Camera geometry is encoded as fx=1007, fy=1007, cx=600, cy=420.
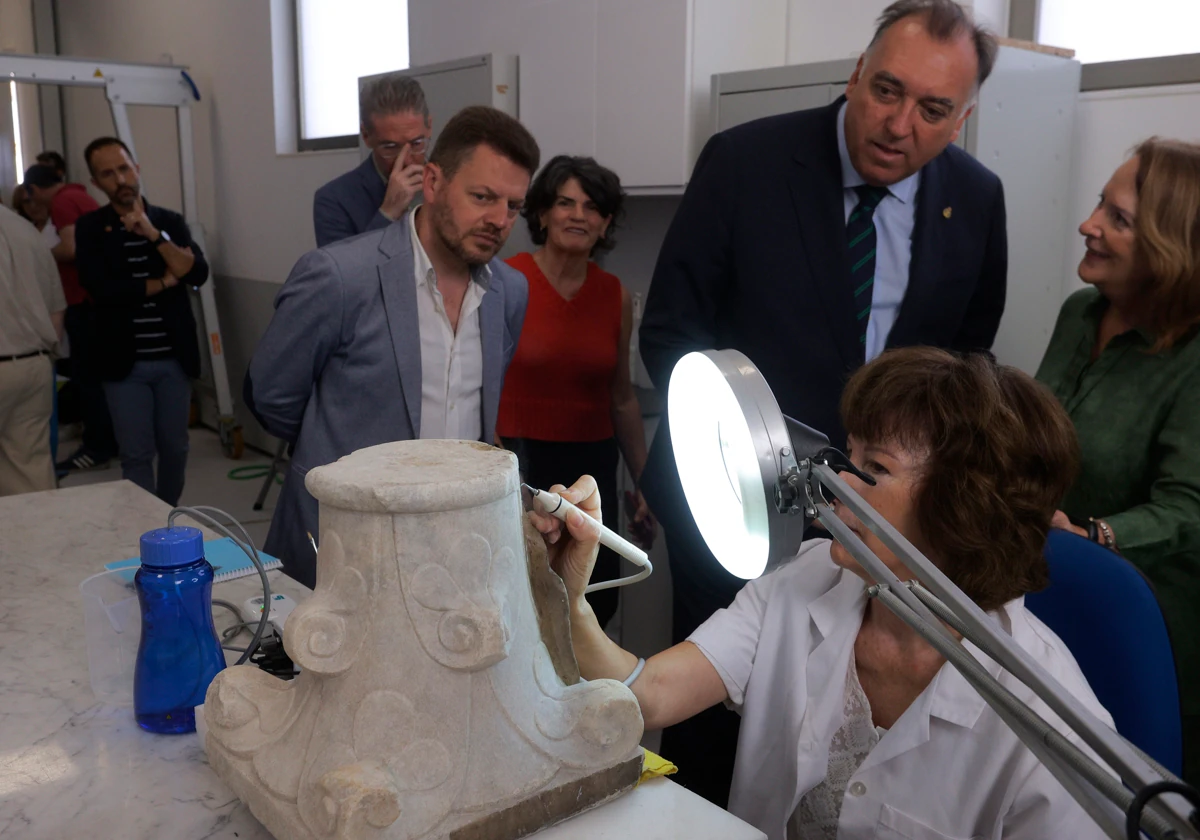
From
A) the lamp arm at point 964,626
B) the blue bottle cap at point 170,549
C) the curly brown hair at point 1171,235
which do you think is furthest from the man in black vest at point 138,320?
the lamp arm at point 964,626

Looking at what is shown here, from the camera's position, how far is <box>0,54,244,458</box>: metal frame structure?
18.4 ft

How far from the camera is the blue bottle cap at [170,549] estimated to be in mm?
1212

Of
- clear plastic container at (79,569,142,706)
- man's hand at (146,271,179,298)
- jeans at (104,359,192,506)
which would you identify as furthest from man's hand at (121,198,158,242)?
clear plastic container at (79,569,142,706)

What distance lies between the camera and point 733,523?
78 cm

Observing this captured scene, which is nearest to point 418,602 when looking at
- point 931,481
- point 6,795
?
point 6,795

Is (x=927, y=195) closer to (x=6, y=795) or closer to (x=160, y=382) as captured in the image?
(x=6, y=795)

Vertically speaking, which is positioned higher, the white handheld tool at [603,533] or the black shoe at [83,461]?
the white handheld tool at [603,533]

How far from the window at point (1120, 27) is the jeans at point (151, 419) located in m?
3.45

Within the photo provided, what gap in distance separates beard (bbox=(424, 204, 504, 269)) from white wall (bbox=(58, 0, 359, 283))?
3.25 m

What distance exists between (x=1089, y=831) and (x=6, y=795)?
1.19 meters

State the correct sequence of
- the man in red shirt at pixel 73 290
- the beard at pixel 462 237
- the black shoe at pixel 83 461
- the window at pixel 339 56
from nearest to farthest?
the beard at pixel 462 237 → the window at pixel 339 56 → the man in red shirt at pixel 73 290 → the black shoe at pixel 83 461

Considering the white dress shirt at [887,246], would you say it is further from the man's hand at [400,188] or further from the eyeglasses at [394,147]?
the eyeglasses at [394,147]

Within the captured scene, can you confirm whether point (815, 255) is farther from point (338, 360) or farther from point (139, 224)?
point (139, 224)

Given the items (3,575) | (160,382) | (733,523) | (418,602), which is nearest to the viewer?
(733,523)
